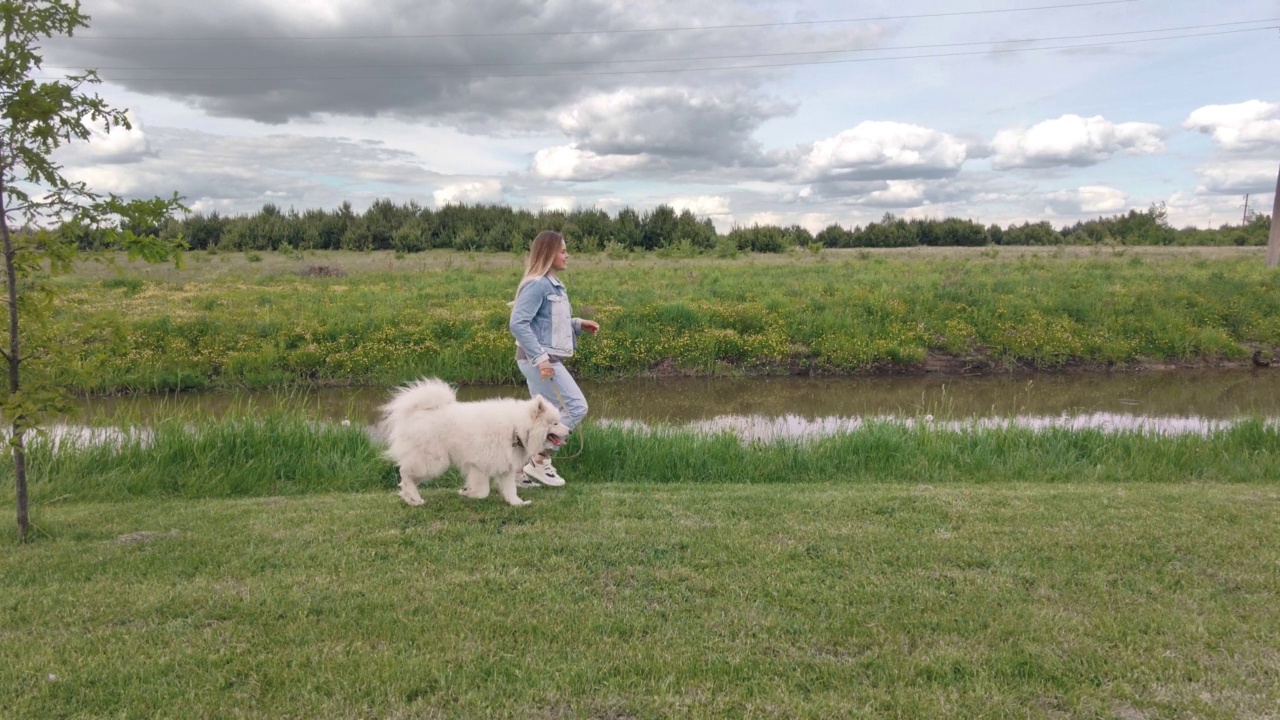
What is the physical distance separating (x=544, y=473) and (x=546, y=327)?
4.94ft

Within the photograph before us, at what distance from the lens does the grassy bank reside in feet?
57.4

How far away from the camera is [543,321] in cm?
696

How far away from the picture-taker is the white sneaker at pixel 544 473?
7410 millimetres

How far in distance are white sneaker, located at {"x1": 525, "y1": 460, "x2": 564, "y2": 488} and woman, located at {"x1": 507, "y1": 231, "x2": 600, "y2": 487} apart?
26.1 inches

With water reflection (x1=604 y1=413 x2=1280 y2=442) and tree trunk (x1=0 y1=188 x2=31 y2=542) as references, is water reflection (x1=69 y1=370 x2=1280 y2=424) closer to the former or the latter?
water reflection (x1=604 y1=413 x2=1280 y2=442)

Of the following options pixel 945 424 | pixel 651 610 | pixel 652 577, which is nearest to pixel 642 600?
pixel 651 610

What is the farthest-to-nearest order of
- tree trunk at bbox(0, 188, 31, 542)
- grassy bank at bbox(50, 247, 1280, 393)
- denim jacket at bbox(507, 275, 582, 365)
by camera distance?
grassy bank at bbox(50, 247, 1280, 393) < denim jacket at bbox(507, 275, 582, 365) < tree trunk at bbox(0, 188, 31, 542)

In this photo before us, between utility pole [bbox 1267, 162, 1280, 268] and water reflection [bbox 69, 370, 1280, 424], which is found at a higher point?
utility pole [bbox 1267, 162, 1280, 268]

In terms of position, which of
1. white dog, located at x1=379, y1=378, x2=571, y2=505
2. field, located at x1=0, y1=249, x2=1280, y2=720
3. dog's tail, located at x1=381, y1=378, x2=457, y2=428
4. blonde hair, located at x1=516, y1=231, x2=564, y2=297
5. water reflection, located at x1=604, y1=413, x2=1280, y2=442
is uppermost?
blonde hair, located at x1=516, y1=231, x2=564, y2=297

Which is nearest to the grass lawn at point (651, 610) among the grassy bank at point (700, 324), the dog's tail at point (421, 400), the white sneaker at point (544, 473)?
the dog's tail at point (421, 400)

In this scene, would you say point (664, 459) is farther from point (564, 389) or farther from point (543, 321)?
point (543, 321)

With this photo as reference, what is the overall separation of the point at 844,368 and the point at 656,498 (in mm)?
12978

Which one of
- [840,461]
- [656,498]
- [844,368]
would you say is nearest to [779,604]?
[656,498]

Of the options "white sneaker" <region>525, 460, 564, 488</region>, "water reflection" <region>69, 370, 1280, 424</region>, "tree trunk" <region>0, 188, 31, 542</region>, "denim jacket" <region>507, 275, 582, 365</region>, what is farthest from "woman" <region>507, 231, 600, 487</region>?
"water reflection" <region>69, 370, 1280, 424</region>
